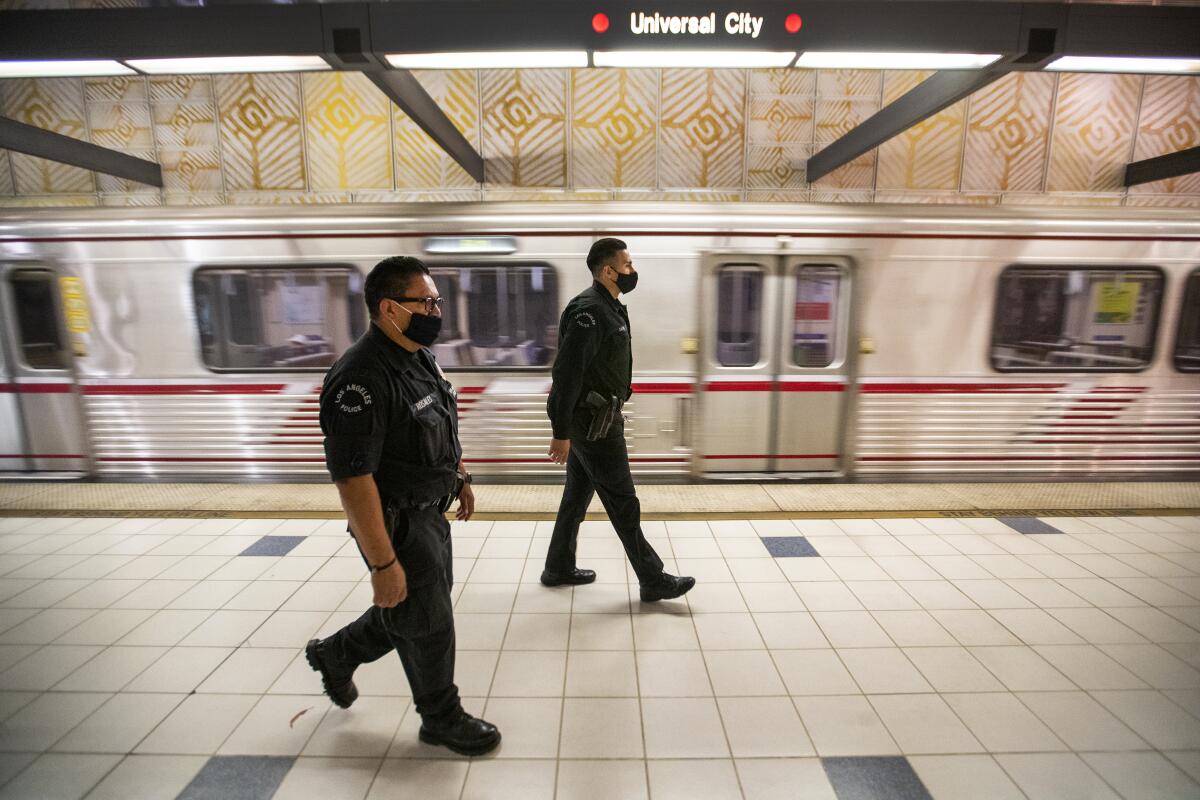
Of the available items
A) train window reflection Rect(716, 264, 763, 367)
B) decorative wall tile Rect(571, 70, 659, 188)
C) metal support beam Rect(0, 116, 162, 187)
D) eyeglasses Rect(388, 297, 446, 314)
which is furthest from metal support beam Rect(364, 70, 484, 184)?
metal support beam Rect(0, 116, 162, 187)

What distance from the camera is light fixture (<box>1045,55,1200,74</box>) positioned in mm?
2863

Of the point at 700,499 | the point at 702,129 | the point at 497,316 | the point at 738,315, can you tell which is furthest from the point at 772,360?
the point at 702,129

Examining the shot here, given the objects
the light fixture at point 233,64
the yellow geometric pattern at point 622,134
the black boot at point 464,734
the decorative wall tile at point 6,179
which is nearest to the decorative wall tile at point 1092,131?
the yellow geometric pattern at point 622,134

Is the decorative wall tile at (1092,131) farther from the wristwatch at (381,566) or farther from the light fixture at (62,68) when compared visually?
the light fixture at (62,68)

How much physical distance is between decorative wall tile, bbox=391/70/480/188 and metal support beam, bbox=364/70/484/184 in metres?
0.59

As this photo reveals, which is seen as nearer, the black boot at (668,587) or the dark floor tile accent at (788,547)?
the black boot at (668,587)

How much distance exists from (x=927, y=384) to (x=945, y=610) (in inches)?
90.4

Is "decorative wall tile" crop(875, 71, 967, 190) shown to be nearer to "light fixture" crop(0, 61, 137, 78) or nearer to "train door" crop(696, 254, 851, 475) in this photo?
"train door" crop(696, 254, 851, 475)

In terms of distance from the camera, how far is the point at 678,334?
14.9 ft

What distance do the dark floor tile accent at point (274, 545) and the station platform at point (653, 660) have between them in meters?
0.02

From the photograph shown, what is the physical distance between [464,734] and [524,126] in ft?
20.8

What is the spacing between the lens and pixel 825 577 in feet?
11.0

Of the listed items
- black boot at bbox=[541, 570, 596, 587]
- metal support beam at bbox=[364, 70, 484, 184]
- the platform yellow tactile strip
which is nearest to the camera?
black boot at bbox=[541, 570, 596, 587]

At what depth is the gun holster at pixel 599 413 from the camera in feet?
9.05
